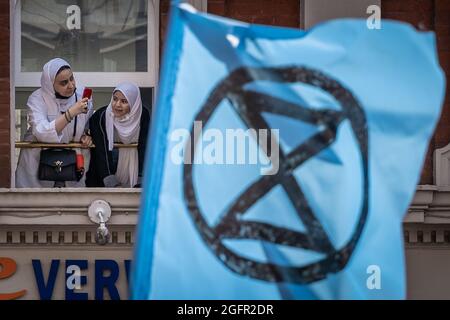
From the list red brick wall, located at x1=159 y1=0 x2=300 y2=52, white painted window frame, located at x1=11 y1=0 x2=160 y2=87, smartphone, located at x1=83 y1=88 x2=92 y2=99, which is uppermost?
red brick wall, located at x1=159 y1=0 x2=300 y2=52

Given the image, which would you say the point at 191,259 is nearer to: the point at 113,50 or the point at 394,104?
the point at 394,104

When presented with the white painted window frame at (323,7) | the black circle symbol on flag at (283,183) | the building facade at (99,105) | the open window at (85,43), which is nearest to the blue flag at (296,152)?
the black circle symbol on flag at (283,183)

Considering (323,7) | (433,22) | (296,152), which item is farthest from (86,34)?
(296,152)

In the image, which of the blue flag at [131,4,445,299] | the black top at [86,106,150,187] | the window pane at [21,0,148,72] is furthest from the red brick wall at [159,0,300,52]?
the blue flag at [131,4,445,299]

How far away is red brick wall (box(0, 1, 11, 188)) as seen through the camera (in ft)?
48.9

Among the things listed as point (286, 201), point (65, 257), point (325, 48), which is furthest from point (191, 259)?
point (65, 257)

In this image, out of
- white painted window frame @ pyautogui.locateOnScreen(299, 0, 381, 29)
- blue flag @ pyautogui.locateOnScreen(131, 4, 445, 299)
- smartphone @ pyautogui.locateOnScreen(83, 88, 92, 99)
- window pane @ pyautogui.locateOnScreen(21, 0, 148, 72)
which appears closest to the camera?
blue flag @ pyautogui.locateOnScreen(131, 4, 445, 299)

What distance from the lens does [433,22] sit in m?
15.1

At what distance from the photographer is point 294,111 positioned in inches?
352

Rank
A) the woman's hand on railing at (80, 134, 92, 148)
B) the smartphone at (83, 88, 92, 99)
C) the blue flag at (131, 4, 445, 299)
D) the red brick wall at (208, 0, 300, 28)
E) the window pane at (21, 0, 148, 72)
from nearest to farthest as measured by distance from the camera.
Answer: the blue flag at (131, 4, 445, 299) < the smartphone at (83, 88, 92, 99) < the woman's hand on railing at (80, 134, 92, 148) < the red brick wall at (208, 0, 300, 28) < the window pane at (21, 0, 148, 72)

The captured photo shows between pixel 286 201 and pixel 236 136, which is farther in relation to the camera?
pixel 236 136

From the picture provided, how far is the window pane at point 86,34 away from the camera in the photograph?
49.6ft

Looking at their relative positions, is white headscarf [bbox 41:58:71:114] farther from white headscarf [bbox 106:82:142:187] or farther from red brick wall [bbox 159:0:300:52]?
red brick wall [bbox 159:0:300:52]
